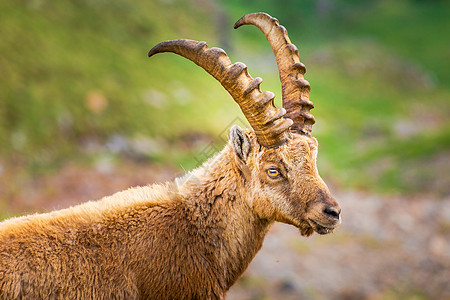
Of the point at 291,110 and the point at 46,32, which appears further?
the point at 46,32

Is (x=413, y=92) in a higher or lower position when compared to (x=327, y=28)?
lower

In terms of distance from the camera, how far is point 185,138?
106ft

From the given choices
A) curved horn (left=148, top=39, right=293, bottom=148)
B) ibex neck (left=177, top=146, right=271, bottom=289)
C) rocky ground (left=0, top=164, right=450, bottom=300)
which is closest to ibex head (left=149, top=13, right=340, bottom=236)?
curved horn (left=148, top=39, right=293, bottom=148)

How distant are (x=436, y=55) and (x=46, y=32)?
60.8 m

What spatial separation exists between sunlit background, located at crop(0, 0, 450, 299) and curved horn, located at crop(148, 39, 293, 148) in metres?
2.34

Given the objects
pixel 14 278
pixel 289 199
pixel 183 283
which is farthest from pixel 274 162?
pixel 14 278

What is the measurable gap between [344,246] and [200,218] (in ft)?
47.0

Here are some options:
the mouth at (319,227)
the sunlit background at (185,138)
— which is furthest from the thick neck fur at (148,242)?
the sunlit background at (185,138)

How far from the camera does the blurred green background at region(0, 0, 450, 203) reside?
85.5 ft

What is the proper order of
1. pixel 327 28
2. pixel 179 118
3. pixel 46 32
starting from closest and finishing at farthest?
1. pixel 46 32
2. pixel 179 118
3. pixel 327 28

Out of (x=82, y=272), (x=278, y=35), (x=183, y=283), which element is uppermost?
(x=278, y=35)

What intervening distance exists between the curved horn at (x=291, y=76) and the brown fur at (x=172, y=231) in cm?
47

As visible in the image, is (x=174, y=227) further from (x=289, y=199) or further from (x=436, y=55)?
(x=436, y=55)

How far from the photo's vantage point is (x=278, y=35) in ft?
28.3
